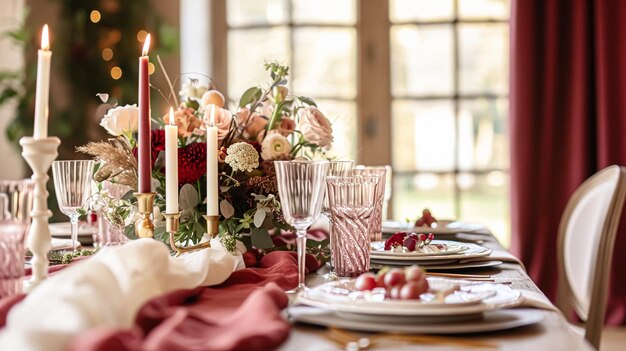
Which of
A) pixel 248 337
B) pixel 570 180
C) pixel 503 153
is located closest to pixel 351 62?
pixel 503 153

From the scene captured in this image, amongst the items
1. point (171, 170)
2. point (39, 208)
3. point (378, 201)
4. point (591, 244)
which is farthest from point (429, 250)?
point (591, 244)

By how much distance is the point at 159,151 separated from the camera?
171 centimetres

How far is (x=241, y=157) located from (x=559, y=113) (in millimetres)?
2586

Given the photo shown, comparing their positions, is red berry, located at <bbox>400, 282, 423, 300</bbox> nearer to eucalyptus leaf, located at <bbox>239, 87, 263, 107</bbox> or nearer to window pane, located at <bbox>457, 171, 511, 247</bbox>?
eucalyptus leaf, located at <bbox>239, 87, 263, 107</bbox>

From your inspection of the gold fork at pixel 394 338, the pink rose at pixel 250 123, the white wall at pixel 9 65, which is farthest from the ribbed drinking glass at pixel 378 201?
the white wall at pixel 9 65

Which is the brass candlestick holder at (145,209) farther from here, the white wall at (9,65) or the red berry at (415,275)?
the white wall at (9,65)

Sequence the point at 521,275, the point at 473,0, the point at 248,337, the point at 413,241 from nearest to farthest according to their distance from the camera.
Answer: the point at 248,337 → the point at 521,275 → the point at 413,241 → the point at 473,0

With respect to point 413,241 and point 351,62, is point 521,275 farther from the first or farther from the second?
point 351,62

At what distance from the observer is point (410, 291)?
1.19 metres

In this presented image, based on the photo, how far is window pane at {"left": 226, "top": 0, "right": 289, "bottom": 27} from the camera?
419cm

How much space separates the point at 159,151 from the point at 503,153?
280 cm

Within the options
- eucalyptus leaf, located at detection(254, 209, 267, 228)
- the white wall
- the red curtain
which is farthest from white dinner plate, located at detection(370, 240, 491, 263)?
the white wall

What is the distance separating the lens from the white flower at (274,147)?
5.86ft

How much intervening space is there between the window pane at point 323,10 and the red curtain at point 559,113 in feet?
2.56
